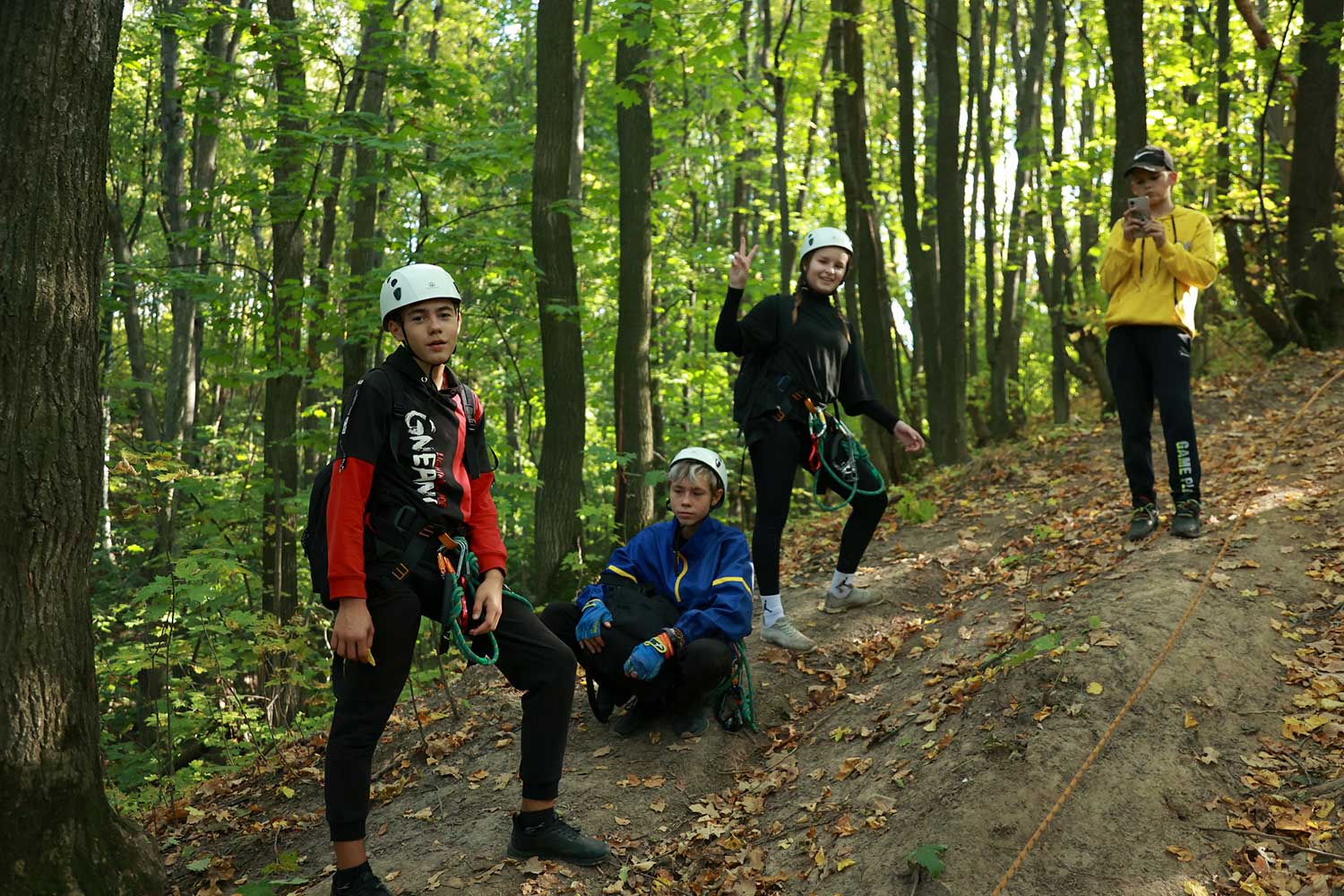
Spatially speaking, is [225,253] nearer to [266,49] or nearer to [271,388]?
[271,388]

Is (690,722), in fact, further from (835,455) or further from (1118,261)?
(1118,261)

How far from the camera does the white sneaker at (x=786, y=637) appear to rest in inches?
250

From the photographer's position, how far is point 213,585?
620cm

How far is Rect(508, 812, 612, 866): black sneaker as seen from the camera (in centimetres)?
413

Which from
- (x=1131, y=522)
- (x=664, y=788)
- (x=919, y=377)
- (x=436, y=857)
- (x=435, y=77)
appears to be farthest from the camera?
(x=919, y=377)

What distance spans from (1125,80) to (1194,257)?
211 inches

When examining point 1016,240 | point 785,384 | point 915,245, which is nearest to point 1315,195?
point 915,245

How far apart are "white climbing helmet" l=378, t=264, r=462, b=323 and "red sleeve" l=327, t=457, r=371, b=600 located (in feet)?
2.22

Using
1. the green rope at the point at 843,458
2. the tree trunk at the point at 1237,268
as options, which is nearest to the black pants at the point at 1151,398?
the green rope at the point at 843,458

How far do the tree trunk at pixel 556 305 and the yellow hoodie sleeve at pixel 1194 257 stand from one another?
5.13 m

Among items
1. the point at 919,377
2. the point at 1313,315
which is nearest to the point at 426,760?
the point at 1313,315

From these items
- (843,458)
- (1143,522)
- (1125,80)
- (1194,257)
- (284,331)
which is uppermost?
(1125,80)

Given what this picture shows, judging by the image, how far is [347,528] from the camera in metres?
3.55

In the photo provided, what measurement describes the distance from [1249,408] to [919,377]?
32.4 ft
